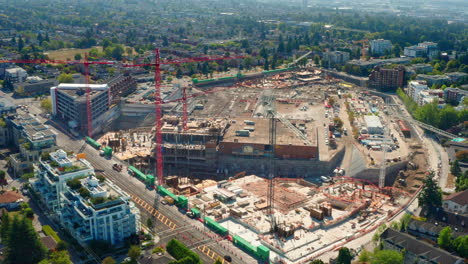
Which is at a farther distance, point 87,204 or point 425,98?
point 425,98

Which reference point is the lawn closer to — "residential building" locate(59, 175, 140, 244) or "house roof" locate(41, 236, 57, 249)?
"residential building" locate(59, 175, 140, 244)

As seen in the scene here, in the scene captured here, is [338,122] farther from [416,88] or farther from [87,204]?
[87,204]

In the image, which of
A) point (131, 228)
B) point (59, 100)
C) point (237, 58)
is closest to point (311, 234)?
point (131, 228)

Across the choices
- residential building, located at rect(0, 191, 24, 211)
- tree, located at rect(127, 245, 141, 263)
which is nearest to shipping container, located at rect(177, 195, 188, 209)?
tree, located at rect(127, 245, 141, 263)

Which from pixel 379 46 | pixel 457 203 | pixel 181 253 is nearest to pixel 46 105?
pixel 181 253

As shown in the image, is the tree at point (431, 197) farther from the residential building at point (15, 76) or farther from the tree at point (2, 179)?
the residential building at point (15, 76)

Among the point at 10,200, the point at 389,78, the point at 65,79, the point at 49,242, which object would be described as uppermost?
the point at 389,78

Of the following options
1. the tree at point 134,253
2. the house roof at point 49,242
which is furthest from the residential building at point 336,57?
the house roof at point 49,242
